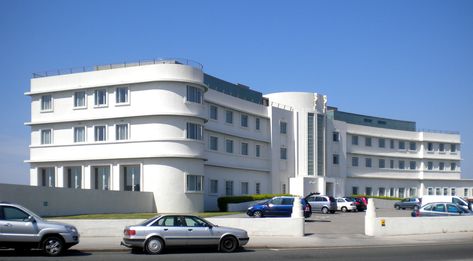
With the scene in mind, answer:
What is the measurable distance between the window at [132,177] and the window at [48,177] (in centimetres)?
603

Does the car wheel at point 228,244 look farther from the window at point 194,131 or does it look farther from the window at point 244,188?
the window at point 244,188

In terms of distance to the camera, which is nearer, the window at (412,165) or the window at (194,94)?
the window at (194,94)

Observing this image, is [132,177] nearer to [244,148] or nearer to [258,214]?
[258,214]

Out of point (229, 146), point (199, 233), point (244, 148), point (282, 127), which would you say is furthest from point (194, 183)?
point (199, 233)

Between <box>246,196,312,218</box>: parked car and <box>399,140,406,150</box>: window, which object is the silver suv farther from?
<box>399,140,406,150</box>: window

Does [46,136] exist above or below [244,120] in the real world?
below

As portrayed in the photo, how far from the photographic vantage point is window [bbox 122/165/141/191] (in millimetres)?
44312

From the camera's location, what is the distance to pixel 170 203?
42.7 meters

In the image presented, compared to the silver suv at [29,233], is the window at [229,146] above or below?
above

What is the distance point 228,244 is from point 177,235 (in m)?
1.92

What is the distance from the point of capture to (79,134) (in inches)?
1790

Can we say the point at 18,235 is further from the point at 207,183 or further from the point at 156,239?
the point at 207,183

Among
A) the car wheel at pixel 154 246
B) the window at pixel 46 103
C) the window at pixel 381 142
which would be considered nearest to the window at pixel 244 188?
the window at pixel 46 103

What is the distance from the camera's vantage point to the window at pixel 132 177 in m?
44.3
